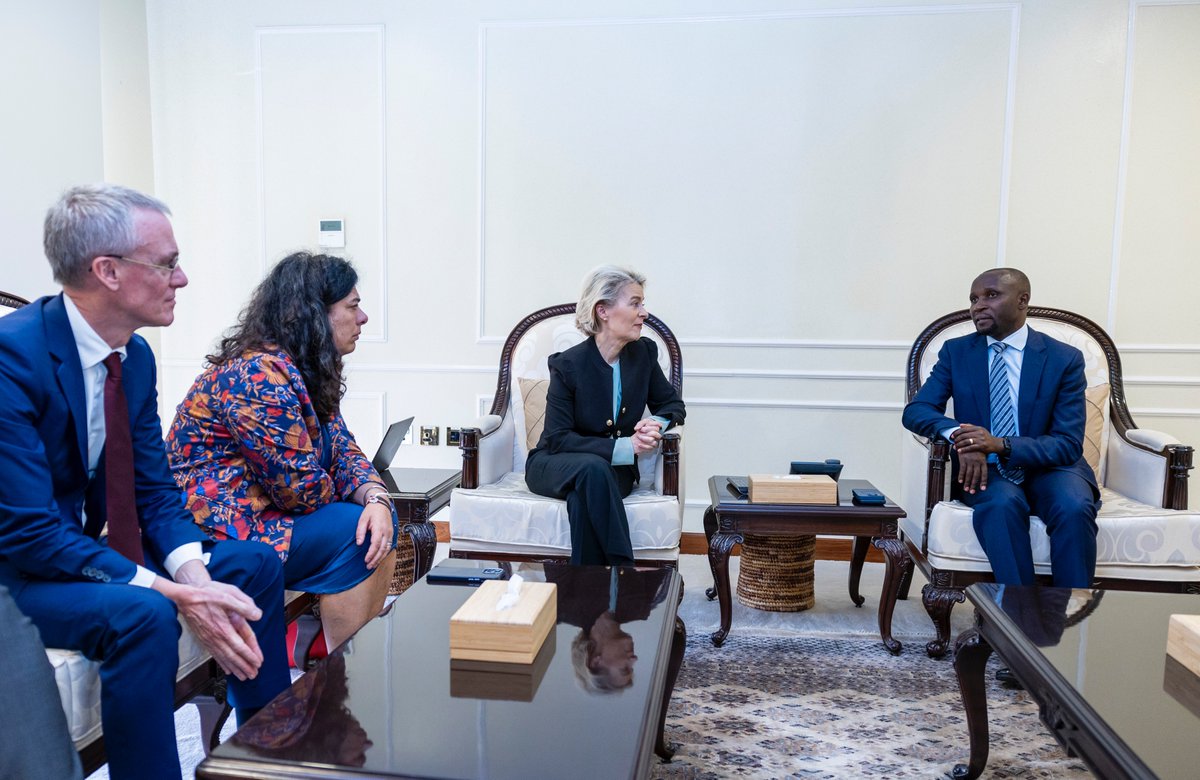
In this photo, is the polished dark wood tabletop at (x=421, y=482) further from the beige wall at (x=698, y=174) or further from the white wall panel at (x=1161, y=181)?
the white wall panel at (x=1161, y=181)

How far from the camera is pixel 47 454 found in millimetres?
1589

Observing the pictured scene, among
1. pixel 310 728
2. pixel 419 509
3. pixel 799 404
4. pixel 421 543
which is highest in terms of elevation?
pixel 799 404

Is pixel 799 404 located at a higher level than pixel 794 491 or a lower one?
higher

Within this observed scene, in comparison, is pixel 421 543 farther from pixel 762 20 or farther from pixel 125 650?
pixel 762 20

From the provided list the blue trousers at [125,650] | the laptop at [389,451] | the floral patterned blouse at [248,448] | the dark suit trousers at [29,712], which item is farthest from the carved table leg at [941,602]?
the dark suit trousers at [29,712]

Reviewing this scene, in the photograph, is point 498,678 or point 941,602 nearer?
point 498,678

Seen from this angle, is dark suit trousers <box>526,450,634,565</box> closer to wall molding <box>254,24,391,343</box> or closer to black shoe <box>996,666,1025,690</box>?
black shoe <box>996,666,1025,690</box>

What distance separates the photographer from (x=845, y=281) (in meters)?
3.88

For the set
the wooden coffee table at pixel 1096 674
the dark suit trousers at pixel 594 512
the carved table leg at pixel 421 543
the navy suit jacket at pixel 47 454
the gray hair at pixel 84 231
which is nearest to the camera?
the wooden coffee table at pixel 1096 674

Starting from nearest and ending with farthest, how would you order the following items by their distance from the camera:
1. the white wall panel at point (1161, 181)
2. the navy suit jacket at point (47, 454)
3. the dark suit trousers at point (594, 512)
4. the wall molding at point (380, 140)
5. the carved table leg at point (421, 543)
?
the navy suit jacket at point (47, 454), the dark suit trousers at point (594, 512), the carved table leg at point (421, 543), the white wall panel at point (1161, 181), the wall molding at point (380, 140)

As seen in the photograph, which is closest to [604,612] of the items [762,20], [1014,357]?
[1014,357]

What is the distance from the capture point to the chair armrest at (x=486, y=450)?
290cm

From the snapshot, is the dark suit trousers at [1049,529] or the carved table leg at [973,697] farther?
the dark suit trousers at [1049,529]

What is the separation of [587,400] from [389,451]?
0.71 meters
